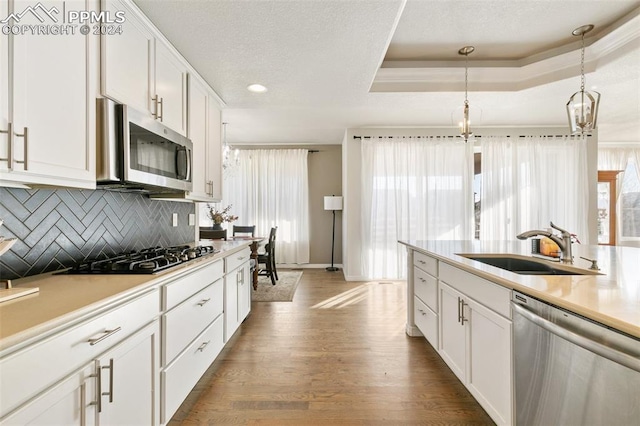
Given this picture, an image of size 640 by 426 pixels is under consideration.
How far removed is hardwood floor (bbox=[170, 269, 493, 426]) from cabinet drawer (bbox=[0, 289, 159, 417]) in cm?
95

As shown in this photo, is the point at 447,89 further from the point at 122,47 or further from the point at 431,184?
the point at 122,47

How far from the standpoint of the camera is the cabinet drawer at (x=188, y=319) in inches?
59.3

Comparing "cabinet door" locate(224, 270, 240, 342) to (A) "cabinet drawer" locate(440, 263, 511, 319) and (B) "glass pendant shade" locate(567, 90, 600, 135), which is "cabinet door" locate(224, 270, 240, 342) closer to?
(A) "cabinet drawer" locate(440, 263, 511, 319)

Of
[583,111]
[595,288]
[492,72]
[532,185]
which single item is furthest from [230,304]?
[532,185]

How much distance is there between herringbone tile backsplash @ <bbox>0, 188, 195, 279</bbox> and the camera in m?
1.33

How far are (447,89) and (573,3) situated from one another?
49.6 inches

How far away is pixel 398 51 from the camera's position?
322 centimetres

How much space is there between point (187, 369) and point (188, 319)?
0.28 meters

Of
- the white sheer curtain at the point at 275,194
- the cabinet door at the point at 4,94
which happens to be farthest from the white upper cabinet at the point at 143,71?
the white sheer curtain at the point at 275,194

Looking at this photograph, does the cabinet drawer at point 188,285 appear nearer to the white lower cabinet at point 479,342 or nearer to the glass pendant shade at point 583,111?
the white lower cabinet at point 479,342

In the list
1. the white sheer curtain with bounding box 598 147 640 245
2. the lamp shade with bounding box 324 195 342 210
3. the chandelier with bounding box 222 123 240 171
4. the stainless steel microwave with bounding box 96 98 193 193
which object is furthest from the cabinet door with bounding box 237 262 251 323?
the white sheer curtain with bounding box 598 147 640 245

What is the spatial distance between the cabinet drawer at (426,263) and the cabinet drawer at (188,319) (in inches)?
64.6

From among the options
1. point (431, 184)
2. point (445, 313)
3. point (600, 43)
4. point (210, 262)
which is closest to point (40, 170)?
point (210, 262)

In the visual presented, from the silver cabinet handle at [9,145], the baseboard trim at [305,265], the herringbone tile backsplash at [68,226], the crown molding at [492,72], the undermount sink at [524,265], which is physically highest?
the crown molding at [492,72]
